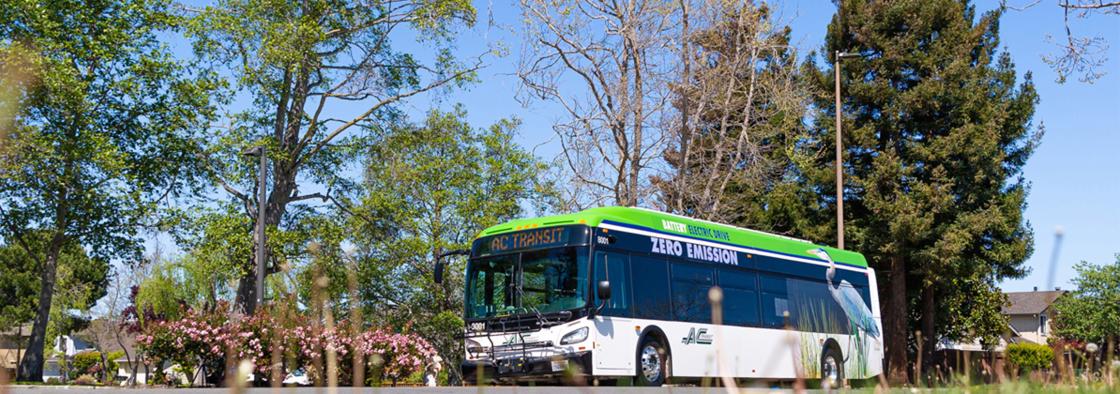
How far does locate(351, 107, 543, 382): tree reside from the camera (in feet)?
129

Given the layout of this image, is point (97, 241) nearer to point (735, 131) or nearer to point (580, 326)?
point (735, 131)

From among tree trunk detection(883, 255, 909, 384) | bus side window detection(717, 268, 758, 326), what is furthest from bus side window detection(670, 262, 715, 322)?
tree trunk detection(883, 255, 909, 384)

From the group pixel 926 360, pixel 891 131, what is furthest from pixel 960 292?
pixel 891 131

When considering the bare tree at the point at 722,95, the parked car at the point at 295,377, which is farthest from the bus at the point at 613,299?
the bare tree at the point at 722,95

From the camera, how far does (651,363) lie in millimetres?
16094

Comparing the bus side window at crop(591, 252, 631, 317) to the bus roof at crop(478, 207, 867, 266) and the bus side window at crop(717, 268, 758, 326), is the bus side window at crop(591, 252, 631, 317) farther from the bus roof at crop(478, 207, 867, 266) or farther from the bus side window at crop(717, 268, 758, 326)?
the bus side window at crop(717, 268, 758, 326)

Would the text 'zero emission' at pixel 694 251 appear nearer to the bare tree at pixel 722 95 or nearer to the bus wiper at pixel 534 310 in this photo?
the bus wiper at pixel 534 310

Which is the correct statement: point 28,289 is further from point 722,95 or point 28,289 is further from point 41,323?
point 722,95

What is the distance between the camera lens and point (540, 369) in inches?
598

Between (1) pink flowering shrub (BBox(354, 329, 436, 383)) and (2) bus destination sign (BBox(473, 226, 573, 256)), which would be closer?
(2) bus destination sign (BBox(473, 226, 573, 256))

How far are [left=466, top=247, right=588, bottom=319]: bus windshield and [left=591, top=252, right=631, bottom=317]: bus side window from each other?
21 cm

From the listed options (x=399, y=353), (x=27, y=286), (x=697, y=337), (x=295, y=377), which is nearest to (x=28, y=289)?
(x=27, y=286)

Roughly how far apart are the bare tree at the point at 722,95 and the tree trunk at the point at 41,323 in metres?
16.4

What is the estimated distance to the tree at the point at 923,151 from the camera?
32688mm
